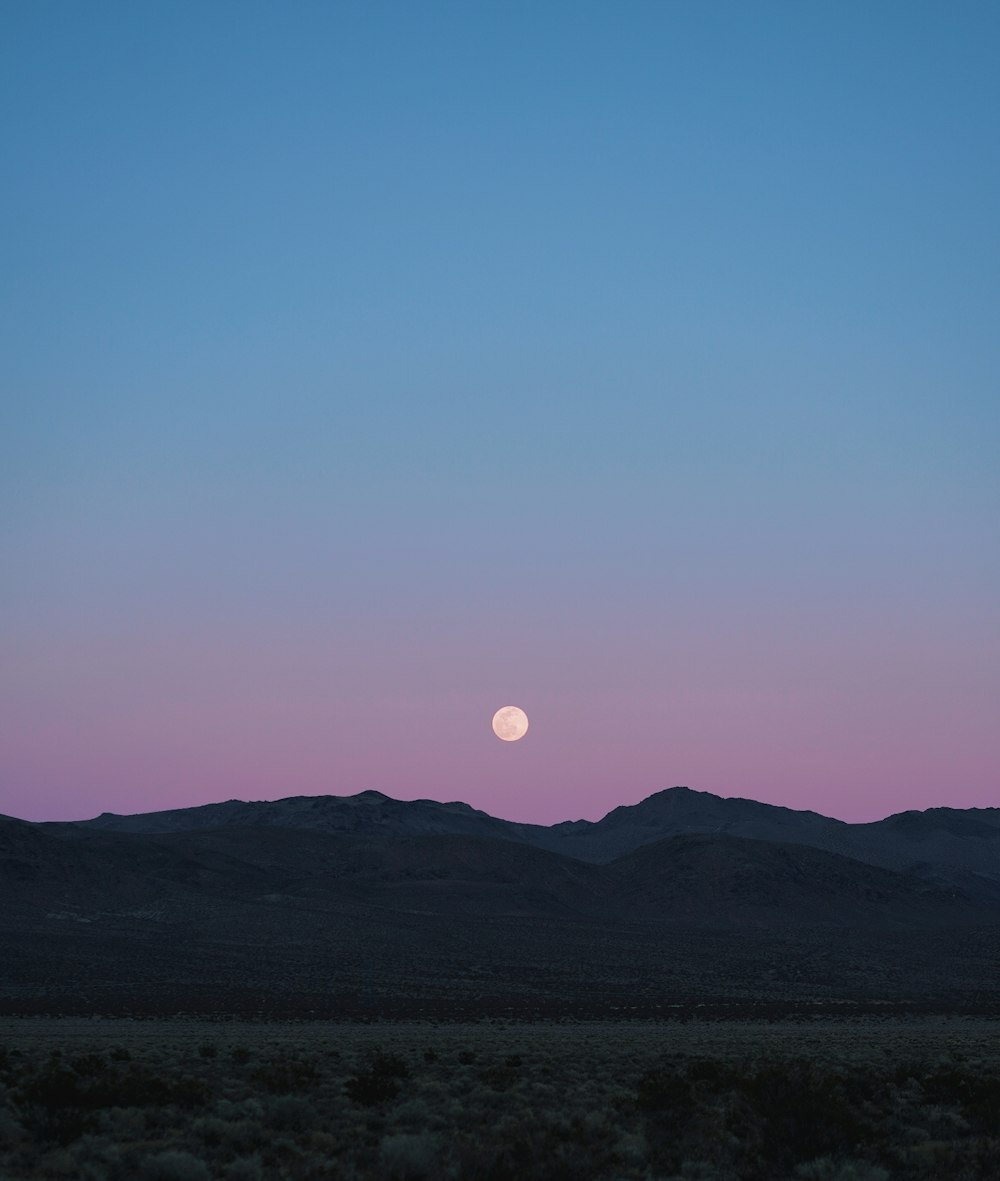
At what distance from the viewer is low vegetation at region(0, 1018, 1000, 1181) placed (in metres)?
12.8

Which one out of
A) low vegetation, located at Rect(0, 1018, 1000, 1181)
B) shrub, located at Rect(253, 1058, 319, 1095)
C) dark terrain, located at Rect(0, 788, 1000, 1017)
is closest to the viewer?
low vegetation, located at Rect(0, 1018, 1000, 1181)

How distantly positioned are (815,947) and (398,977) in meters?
43.8

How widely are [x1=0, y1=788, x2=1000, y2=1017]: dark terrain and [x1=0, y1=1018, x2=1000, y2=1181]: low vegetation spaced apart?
91.9 feet

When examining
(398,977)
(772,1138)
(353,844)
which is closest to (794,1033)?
(772,1138)

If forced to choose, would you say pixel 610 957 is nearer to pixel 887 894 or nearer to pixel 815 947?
pixel 815 947

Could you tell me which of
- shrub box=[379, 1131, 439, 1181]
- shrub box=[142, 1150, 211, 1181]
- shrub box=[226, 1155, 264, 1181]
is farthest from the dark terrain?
shrub box=[142, 1150, 211, 1181]

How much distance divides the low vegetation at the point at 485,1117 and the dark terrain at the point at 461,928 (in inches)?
1103

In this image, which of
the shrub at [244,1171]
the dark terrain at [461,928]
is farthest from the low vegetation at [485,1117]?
the dark terrain at [461,928]

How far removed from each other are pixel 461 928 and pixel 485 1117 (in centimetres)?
8621

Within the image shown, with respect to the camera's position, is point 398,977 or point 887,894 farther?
point 887,894

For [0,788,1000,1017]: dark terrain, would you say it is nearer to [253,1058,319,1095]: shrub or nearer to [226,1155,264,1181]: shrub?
[253,1058,319,1095]: shrub

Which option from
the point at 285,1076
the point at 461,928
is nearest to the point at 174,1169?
the point at 285,1076

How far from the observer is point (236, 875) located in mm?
131250

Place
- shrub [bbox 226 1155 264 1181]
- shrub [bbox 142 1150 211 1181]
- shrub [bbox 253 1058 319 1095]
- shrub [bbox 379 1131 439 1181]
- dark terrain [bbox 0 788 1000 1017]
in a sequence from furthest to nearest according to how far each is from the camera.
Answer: dark terrain [bbox 0 788 1000 1017], shrub [bbox 253 1058 319 1095], shrub [bbox 379 1131 439 1181], shrub [bbox 226 1155 264 1181], shrub [bbox 142 1150 211 1181]
